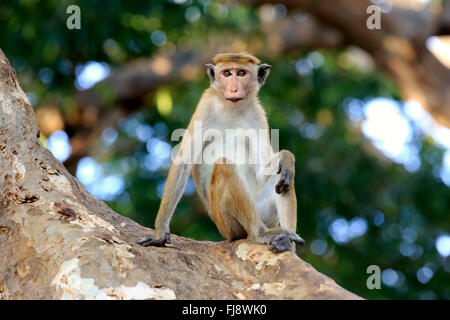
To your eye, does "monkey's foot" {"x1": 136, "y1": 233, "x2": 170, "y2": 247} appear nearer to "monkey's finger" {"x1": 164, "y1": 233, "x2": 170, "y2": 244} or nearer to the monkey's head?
"monkey's finger" {"x1": 164, "y1": 233, "x2": 170, "y2": 244}

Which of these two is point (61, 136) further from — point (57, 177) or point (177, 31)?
point (57, 177)

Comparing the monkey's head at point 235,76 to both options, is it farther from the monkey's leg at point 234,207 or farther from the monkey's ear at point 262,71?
the monkey's leg at point 234,207

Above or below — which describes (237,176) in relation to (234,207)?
above

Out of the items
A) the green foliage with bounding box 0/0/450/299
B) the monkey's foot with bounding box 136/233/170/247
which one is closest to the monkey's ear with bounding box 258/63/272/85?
the monkey's foot with bounding box 136/233/170/247

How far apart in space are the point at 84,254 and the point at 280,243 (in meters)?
1.50

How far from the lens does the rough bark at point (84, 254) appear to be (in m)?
4.59

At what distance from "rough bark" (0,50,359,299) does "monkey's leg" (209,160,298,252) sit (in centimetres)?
23

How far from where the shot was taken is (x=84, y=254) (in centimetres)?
470

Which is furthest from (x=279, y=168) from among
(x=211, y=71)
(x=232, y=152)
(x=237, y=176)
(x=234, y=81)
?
(x=211, y=71)

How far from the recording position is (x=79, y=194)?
18.4 feet

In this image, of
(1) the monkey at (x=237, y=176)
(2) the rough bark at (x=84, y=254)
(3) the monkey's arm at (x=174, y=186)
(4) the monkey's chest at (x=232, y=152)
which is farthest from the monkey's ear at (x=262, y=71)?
(2) the rough bark at (x=84, y=254)

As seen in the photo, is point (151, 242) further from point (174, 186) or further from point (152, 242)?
point (174, 186)

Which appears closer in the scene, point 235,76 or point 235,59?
point 235,76

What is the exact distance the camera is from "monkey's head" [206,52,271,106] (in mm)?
6723
